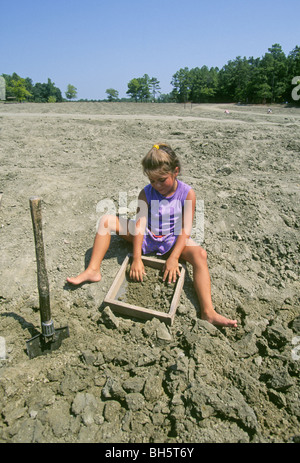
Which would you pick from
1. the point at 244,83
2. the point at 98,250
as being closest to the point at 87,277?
the point at 98,250

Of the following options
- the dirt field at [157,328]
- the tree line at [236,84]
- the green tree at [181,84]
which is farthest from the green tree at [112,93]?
the dirt field at [157,328]

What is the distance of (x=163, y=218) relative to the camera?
2.95 metres

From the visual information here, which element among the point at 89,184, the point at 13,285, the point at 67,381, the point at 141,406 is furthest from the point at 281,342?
the point at 89,184

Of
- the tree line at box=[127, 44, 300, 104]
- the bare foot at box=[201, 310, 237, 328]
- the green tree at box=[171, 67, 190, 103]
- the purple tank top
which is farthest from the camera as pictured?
the green tree at box=[171, 67, 190, 103]

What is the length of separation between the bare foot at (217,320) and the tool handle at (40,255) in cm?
134

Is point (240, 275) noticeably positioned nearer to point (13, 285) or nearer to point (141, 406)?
point (141, 406)

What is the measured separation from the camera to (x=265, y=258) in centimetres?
316

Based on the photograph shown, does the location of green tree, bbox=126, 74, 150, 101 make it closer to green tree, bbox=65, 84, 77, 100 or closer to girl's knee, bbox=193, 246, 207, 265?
green tree, bbox=65, 84, 77, 100

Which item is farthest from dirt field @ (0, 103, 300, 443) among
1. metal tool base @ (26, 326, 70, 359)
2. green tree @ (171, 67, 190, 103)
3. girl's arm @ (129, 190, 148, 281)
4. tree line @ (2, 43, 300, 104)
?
green tree @ (171, 67, 190, 103)

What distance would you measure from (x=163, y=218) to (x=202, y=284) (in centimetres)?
76

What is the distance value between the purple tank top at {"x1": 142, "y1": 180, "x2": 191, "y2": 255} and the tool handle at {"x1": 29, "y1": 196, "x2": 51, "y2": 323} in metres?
1.11

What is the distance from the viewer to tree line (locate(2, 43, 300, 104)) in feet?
98.1

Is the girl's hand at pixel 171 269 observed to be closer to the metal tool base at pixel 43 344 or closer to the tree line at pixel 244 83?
the metal tool base at pixel 43 344

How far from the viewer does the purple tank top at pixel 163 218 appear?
2.91m
